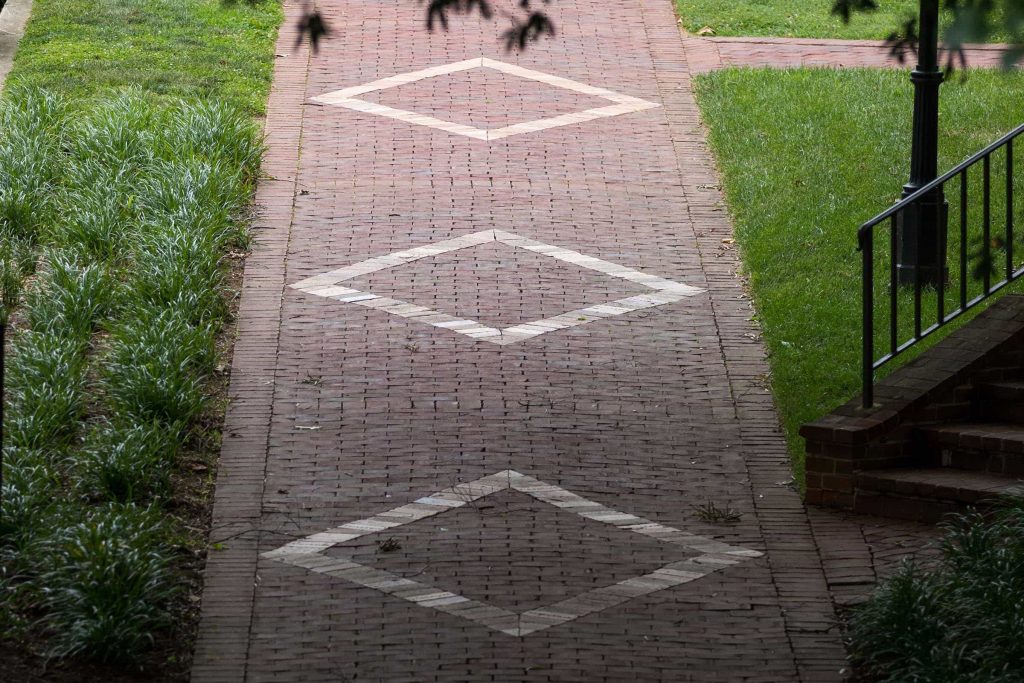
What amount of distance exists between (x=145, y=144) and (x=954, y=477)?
24.4 ft

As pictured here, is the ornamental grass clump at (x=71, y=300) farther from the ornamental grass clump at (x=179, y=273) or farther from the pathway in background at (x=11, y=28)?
the pathway in background at (x=11, y=28)

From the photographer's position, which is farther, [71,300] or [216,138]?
[216,138]

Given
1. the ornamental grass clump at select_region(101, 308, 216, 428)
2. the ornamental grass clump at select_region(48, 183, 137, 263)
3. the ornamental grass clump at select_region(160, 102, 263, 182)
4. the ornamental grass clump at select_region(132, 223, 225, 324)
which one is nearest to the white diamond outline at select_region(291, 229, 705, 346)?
the ornamental grass clump at select_region(132, 223, 225, 324)

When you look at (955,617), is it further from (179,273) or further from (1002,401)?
(179,273)

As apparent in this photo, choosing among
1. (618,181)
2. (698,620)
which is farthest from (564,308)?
(698,620)

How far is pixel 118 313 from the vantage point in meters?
10.7

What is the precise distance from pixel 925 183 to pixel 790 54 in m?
5.81

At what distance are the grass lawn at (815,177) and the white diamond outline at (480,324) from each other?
756 mm

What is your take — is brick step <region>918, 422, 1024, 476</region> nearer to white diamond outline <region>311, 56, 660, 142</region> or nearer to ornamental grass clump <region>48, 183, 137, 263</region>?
ornamental grass clump <region>48, 183, 137, 263</region>

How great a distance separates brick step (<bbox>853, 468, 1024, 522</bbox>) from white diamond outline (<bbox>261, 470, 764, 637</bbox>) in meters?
0.72

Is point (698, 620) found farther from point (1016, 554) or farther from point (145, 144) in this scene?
point (145, 144)

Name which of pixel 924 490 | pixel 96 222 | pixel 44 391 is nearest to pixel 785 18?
pixel 96 222

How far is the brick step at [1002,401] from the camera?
8492mm

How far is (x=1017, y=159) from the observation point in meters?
13.1
